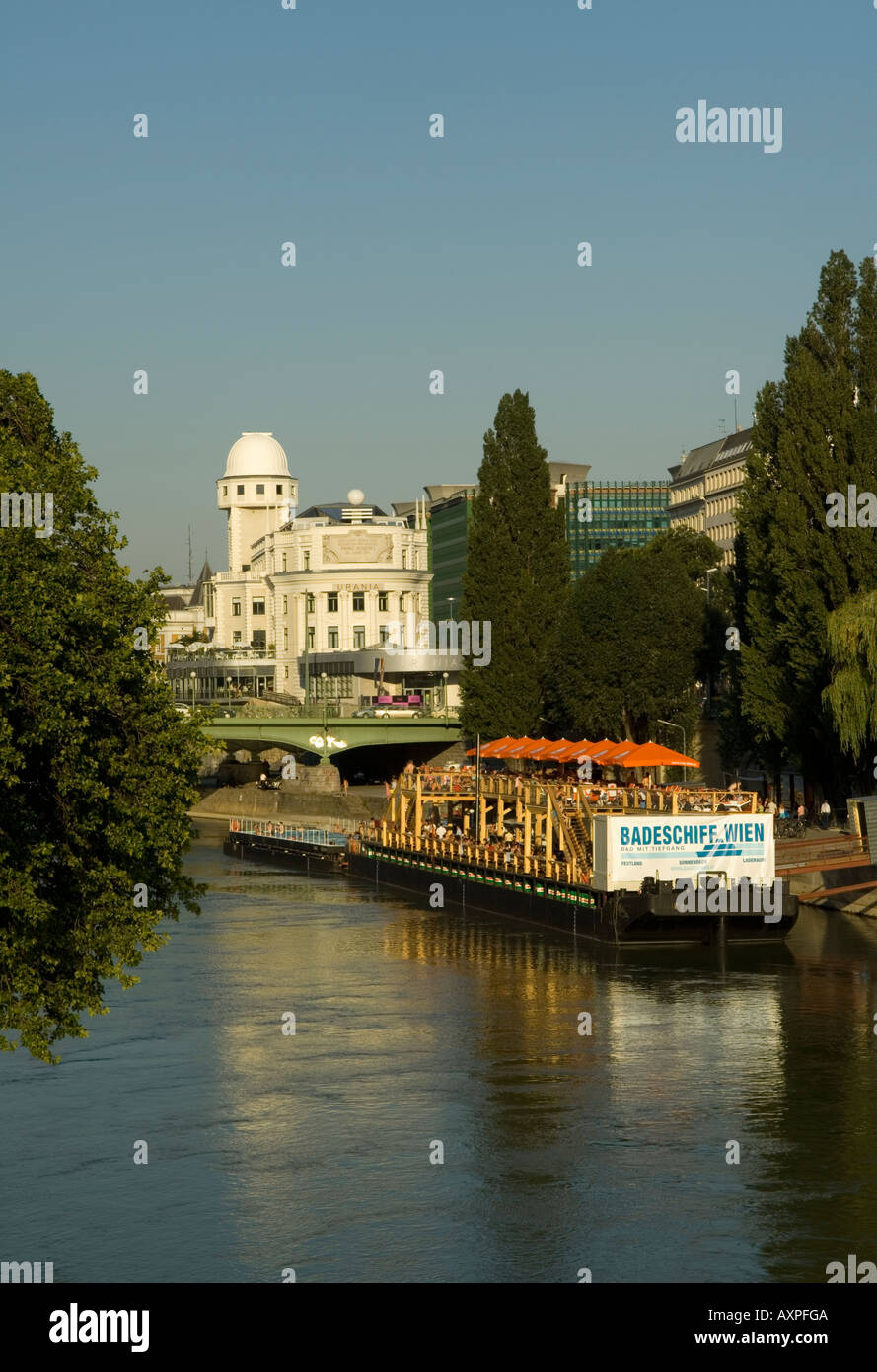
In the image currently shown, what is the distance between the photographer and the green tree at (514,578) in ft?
343

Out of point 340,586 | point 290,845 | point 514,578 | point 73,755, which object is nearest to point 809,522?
point 514,578

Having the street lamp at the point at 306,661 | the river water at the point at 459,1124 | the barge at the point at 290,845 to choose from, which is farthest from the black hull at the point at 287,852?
the street lamp at the point at 306,661

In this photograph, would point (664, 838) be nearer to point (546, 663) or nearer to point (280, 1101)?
point (280, 1101)

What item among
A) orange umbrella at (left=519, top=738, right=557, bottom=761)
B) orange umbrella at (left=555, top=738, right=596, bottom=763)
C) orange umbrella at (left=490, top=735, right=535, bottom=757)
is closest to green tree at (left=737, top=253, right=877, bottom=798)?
orange umbrella at (left=555, top=738, right=596, bottom=763)

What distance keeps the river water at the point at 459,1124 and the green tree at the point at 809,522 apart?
1705cm

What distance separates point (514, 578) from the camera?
343 ft

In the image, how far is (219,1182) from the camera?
105 ft

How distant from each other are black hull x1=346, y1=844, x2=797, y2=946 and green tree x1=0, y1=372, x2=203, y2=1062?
27021mm

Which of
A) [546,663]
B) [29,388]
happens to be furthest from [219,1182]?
[546,663]

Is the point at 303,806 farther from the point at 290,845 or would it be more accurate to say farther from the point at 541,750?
the point at 541,750

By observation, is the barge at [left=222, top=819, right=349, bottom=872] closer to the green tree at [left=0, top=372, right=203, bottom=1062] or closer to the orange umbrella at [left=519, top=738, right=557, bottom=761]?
the orange umbrella at [left=519, top=738, right=557, bottom=761]

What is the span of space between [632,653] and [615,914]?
41180mm

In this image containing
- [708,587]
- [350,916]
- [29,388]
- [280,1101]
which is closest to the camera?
[29,388]
